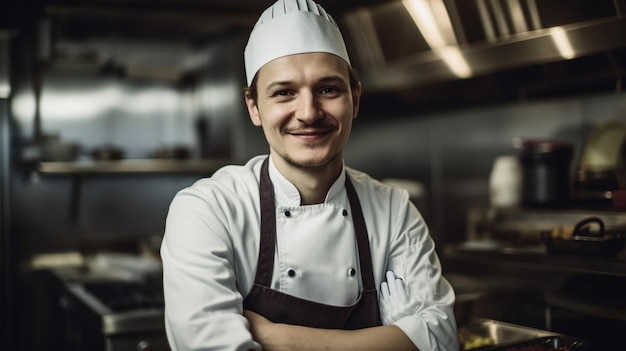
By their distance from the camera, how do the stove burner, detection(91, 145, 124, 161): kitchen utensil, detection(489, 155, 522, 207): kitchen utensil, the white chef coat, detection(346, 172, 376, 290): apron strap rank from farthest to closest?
detection(91, 145, 124, 161): kitchen utensil
detection(489, 155, 522, 207): kitchen utensil
the stove burner
detection(346, 172, 376, 290): apron strap
the white chef coat

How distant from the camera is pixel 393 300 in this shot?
184 centimetres

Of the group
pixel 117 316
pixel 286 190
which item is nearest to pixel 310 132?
pixel 286 190

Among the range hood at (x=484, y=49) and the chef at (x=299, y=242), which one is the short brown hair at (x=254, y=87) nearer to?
the chef at (x=299, y=242)

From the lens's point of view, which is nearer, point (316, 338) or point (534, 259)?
point (316, 338)

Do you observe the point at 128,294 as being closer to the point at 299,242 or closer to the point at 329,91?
the point at 299,242

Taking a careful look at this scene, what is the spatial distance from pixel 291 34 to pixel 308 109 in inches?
8.3

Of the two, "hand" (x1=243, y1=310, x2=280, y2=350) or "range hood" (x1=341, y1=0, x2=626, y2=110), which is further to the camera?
"range hood" (x1=341, y1=0, x2=626, y2=110)

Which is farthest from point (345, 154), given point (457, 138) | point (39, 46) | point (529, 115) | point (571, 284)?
point (571, 284)

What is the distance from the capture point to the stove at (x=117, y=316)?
2.93 meters

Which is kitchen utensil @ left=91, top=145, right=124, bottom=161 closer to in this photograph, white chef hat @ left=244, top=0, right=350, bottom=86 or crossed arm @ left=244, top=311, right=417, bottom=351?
white chef hat @ left=244, top=0, right=350, bottom=86

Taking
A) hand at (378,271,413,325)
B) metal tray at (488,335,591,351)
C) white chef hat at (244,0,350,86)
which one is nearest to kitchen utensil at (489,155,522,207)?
→ metal tray at (488,335,591,351)

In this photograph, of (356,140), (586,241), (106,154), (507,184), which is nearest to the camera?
(586,241)

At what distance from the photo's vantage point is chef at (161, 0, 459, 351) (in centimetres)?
167

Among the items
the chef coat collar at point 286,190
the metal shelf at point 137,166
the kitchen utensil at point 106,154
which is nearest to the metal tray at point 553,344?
the chef coat collar at point 286,190
